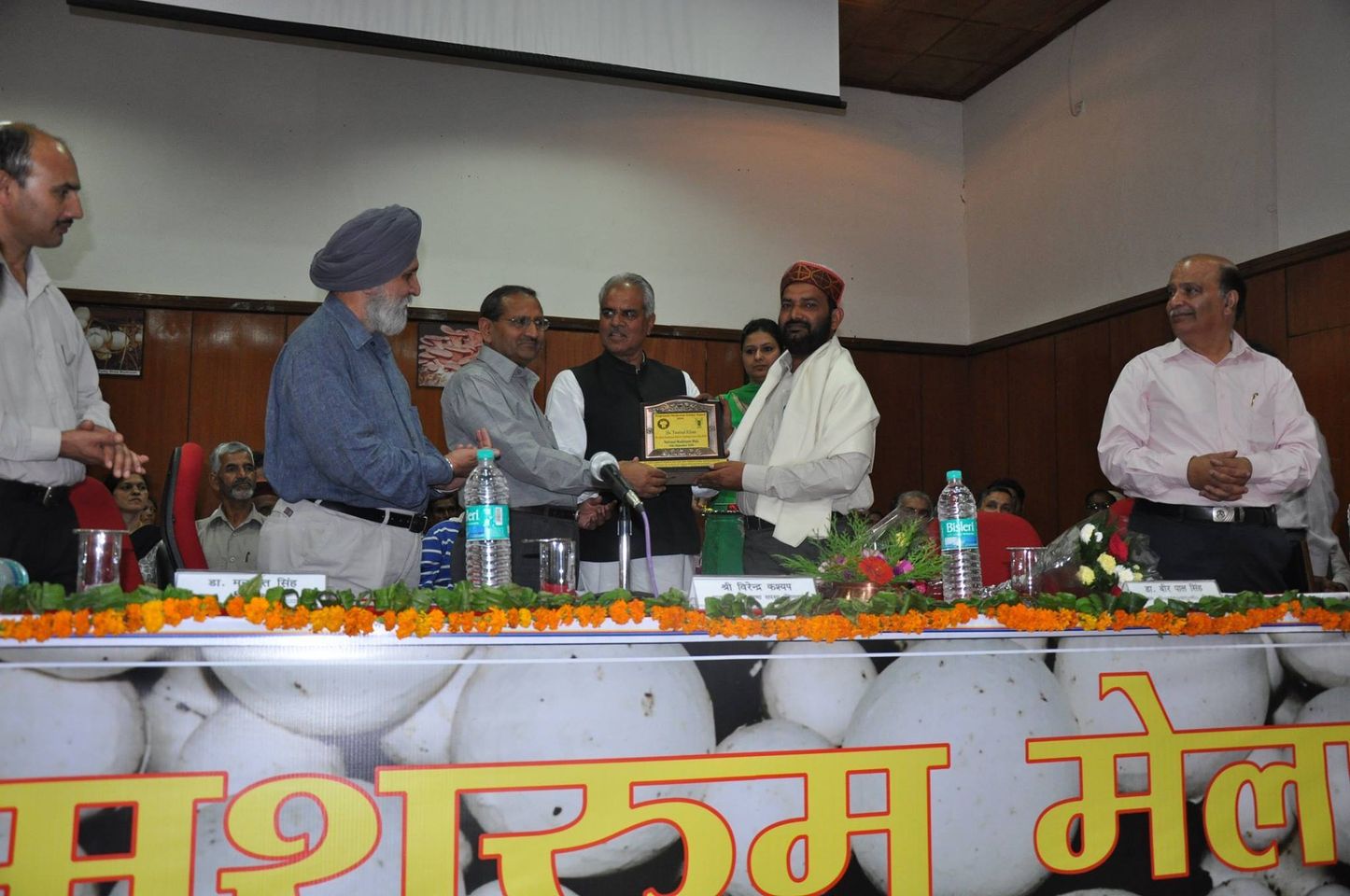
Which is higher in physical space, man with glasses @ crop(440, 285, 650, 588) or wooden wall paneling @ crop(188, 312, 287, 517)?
wooden wall paneling @ crop(188, 312, 287, 517)

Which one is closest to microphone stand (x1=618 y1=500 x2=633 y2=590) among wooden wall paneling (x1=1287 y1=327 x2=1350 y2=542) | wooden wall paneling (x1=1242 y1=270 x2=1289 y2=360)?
wooden wall paneling (x1=1287 y1=327 x2=1350 y2=542)

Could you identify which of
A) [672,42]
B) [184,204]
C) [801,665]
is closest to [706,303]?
[672,42]

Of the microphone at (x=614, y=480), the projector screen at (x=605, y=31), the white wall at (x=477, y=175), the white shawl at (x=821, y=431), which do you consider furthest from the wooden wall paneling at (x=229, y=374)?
the microphone at (x=614, y=480)

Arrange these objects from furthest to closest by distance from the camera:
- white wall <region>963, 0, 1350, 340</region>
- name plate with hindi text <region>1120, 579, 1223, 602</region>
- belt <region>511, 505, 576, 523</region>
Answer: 1. white wall <region>963, 0, 1350, 340</region>
2. belt <region>511, 505, 576, 523</region>
3. name plate with hindi text <region>1120, 579, 1223, 602</region>

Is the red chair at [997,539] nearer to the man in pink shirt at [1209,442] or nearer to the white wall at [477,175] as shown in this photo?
the man in pink shirt at [1209,442]

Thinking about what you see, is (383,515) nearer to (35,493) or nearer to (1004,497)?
(35,493)

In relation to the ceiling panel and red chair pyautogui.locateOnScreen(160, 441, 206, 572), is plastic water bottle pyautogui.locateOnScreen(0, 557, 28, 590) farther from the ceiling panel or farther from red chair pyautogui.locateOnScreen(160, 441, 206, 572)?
the ceiling panel

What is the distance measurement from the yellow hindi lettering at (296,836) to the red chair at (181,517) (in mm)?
830

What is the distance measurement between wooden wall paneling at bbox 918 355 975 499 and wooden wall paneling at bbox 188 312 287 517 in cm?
460

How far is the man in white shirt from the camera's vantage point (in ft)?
7.33

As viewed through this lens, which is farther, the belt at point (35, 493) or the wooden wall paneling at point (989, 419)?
the wooden wall paneling at point (989, 419)

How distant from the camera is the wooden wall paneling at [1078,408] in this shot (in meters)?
6.97

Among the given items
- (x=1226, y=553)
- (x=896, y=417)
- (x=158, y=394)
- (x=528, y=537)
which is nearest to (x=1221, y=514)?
(x=1226, y=553)

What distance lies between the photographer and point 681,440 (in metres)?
3.09
